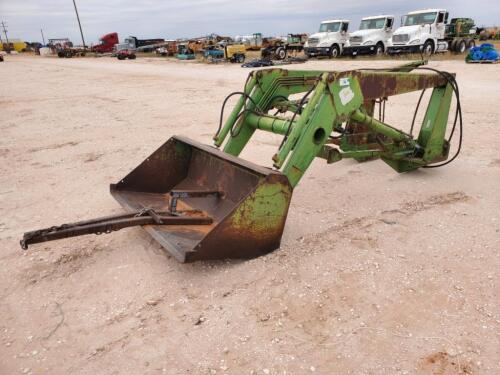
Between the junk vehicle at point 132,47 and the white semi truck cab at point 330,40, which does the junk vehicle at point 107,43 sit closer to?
the junk vehicle at point 132,47

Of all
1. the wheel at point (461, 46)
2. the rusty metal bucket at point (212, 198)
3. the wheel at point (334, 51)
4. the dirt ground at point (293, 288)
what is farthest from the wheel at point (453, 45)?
the rusty metal bucket at point (212, 198)

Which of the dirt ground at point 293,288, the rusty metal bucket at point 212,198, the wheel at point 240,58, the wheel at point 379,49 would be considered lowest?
the wheel at point 240,58

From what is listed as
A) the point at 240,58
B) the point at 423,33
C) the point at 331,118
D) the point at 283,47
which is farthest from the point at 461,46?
the point at 331,118

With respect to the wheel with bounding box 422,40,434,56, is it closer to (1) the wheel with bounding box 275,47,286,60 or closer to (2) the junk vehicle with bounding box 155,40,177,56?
(1) the wheel with bounding box 275,47,286,60

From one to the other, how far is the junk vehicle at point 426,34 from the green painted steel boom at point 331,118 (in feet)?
54.9

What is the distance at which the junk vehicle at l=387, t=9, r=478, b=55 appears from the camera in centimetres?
1972

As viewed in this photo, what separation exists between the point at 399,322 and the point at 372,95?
199cm

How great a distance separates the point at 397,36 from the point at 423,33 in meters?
1.16

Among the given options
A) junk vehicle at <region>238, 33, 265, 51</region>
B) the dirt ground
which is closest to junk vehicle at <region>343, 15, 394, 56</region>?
junk vehicle at <region>238, 33, 265, 51</region>

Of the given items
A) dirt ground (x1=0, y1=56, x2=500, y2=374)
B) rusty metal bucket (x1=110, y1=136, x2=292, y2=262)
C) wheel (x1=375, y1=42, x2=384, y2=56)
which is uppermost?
rusty metal bucket (x1=110, y1=136, x2=292, y2=262)

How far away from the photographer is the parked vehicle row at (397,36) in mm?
19812

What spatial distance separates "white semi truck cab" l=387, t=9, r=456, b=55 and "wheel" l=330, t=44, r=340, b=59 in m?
3.98

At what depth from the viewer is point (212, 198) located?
3742 mm

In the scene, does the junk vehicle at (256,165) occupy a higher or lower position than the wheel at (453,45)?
higher
